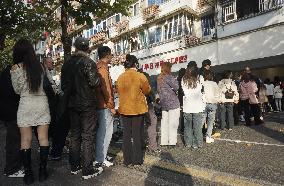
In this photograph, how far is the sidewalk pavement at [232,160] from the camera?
194 inches

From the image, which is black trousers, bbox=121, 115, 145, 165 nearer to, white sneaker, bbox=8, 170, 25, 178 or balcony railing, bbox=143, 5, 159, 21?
white sneaker, bbox=8, 170, 25, 178

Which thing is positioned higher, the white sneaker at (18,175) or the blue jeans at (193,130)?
the blue jeans at (193,130)

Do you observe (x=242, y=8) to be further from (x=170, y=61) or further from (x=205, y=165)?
(x=205, y=165)

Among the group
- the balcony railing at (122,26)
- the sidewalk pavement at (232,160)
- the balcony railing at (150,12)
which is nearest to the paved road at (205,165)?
the sidewalk pavement at (232,160)

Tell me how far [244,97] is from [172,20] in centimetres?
1627

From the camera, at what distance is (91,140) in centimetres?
542

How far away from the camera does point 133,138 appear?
607 centimetres

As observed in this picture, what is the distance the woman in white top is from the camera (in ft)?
25.3

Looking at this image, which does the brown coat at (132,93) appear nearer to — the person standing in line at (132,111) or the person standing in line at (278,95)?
the person standing in line at (132,111)

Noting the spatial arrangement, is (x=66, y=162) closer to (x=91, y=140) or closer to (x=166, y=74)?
(x=91, y=140)

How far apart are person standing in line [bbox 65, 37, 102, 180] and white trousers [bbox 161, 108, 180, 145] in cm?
256

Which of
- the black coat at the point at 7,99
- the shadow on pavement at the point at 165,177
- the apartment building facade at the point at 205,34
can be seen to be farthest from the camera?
the apartment building facade at the point at 205,34

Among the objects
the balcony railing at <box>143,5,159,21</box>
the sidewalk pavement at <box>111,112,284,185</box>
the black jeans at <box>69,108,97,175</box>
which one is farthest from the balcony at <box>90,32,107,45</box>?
the black jeans at <box>69,108,97,175</box>

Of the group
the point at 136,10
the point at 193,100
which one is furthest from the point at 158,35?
the point at 193,100
